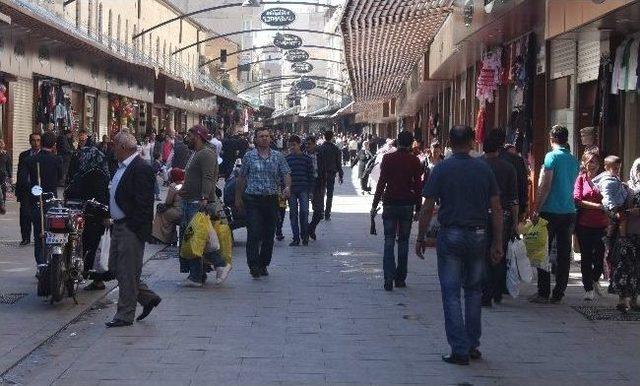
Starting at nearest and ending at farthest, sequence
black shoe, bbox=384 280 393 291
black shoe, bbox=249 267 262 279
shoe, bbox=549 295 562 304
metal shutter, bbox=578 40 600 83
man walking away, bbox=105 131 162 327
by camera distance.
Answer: man walking away, bbox=105 131 162 327 → shoe, bbox=549 295 562 304 → black shoe, bbox=384 280 393 291 → black shoe, bbox=249 267 262 279 → metal shutter, bbox=578 40 600 83

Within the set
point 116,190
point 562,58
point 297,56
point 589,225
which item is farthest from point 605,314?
point 297,56

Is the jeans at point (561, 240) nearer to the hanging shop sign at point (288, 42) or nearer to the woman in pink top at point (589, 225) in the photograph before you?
the woman in pink top at point (589, 225)

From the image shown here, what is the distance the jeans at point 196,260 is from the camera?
1244cm

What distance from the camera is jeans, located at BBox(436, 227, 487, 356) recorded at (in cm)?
836

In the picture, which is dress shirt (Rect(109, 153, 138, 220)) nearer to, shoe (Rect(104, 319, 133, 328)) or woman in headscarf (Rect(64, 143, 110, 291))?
shoe (Rect(104, 319, 133, 328))

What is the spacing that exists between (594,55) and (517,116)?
3.88 meters

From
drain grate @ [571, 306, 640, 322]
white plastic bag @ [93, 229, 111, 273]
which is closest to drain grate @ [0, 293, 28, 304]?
white plastic bag @ [93, 229, 111, 273]

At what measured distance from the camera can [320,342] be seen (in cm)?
912

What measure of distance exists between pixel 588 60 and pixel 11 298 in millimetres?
8252

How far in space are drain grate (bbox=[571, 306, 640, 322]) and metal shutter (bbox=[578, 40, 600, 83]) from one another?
4.82m

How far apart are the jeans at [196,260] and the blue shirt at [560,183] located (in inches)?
136

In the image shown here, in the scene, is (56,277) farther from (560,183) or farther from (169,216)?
(560,183)

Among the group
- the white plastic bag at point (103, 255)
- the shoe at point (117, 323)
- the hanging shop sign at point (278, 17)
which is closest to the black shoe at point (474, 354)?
the shoe at point (117, 323)

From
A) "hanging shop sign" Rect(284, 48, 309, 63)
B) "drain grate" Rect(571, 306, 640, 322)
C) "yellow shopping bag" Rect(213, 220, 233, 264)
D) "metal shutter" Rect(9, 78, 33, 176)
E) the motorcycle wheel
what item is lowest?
"drain grate" Rect(571, 306, 640, 322)
